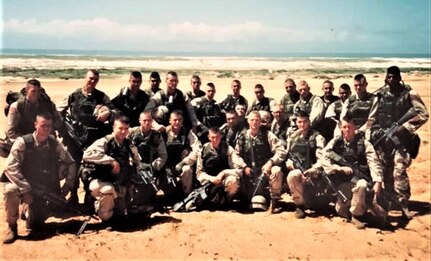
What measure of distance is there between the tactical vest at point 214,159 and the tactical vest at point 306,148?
1.33m

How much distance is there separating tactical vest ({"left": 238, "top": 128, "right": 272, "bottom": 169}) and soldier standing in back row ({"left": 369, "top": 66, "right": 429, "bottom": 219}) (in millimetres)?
2083

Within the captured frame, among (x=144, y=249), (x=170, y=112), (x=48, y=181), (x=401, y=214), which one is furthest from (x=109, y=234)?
(x=401, y=214)

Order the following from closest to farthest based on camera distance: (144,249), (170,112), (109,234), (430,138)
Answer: (144,249), (109,234), (170,112), (430,138)

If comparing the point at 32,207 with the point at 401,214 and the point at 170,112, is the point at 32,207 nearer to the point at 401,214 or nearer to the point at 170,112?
the point at 170,112

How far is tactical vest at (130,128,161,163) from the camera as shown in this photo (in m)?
7.74

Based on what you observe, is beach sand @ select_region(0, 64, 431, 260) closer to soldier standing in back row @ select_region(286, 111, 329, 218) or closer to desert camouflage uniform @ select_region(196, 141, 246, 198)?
soldier standing in back row @ select_region(286, 111, 329, 218)

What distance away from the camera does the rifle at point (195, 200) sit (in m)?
7.80

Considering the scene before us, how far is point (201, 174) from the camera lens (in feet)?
25.5

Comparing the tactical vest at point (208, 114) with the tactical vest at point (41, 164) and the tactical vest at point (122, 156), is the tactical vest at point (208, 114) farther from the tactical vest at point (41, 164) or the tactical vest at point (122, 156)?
the tactical vest at point (41, 164)

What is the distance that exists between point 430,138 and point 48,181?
11.7 metres

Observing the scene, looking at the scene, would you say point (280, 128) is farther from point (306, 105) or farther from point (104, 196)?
point (104, 196)

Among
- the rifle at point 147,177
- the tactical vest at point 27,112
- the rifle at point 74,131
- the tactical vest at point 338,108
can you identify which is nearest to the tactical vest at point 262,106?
the tactical vest at point 338,108

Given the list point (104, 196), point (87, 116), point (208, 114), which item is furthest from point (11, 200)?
point (208, 114)

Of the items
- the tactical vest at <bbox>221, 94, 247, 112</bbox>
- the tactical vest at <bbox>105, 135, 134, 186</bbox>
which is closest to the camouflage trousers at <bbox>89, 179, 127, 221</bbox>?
the tactical vest at <bbox>105, 135, 134, 186</bbox>
